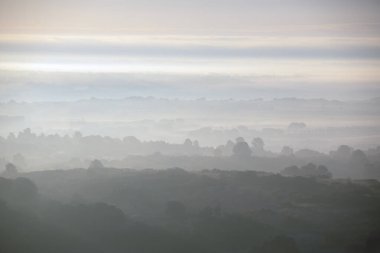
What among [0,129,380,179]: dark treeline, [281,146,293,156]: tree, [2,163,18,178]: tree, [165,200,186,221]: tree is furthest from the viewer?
[281,146,293,156]: tree

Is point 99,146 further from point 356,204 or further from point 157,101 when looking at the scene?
point 356,204

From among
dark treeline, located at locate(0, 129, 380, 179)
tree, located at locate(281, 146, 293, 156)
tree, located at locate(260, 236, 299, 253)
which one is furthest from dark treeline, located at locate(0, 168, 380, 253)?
tree, located at locate(281, 146, 293, 156)

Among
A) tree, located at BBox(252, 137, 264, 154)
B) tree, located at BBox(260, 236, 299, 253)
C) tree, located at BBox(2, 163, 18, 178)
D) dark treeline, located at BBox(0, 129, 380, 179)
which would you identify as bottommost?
tree, located at BBox(260, 236, 299, 253)

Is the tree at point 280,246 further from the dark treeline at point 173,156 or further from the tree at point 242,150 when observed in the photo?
the tree at point 242,150

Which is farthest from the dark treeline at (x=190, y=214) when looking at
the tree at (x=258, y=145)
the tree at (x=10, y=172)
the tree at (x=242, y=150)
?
the tree at (x=258, y=145)

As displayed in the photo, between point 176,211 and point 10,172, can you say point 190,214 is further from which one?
point 10,172

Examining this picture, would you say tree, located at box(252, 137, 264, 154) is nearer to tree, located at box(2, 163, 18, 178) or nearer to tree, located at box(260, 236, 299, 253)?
tree, located at box(2, 163, 18, 178)

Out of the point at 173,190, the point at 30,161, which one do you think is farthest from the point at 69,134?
the point at 173,190
